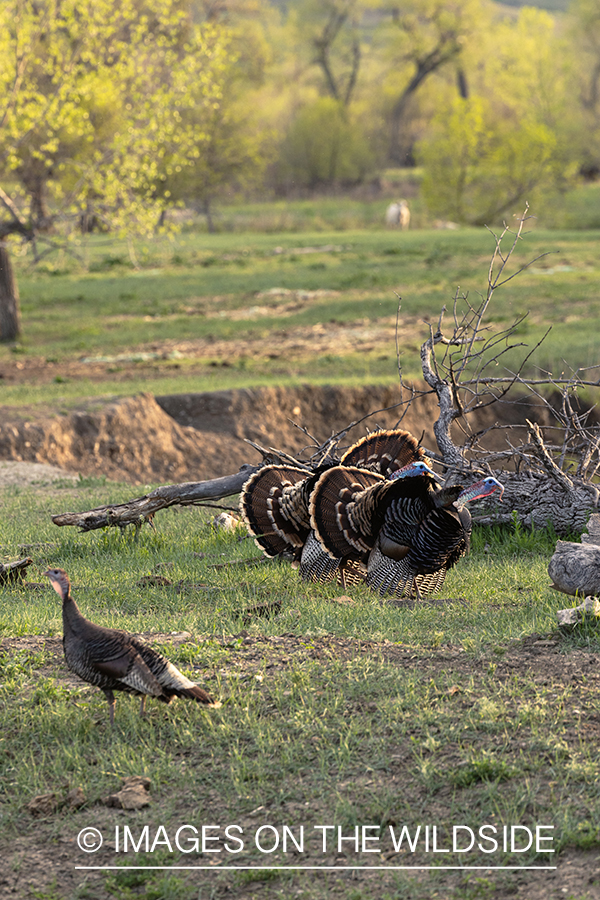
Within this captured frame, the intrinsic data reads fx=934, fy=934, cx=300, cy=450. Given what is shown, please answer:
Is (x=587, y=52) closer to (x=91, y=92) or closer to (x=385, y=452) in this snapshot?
(x=91, y=92)

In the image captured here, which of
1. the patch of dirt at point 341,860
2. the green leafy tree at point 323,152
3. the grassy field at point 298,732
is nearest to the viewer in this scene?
the patch of dirt at point 341,860

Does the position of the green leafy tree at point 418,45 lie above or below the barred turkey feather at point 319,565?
above

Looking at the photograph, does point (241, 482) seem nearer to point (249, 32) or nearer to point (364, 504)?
point (364, 504)

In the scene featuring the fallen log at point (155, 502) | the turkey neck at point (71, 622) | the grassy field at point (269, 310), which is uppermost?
the grassy field at point (269, 310)

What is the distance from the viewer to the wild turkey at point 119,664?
157 inches

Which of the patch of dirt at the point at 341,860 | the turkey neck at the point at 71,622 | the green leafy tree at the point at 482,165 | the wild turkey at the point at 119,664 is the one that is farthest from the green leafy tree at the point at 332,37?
the wild turkey at the point at 119,664

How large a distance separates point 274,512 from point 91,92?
12.8 m

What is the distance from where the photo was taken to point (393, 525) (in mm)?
6191

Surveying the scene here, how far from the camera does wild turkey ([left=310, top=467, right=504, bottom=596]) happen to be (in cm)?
601

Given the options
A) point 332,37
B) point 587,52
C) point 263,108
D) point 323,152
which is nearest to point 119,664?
point 323,152

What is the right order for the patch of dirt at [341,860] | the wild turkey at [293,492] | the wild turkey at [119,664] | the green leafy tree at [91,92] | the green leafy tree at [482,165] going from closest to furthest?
the patch of dirt at [341,860] → the wild turkey at [119,664] → the wild turkey at [293,492] → the green leafy tree at [91,92] → the green leafy tree at [482,165]

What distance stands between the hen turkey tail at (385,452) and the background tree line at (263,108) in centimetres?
1024

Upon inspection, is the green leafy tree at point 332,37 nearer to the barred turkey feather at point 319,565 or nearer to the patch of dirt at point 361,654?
the barred turkey feather at point 319,565

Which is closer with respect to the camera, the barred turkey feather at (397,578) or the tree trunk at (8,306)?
the barred turkey feather at (397,578)
